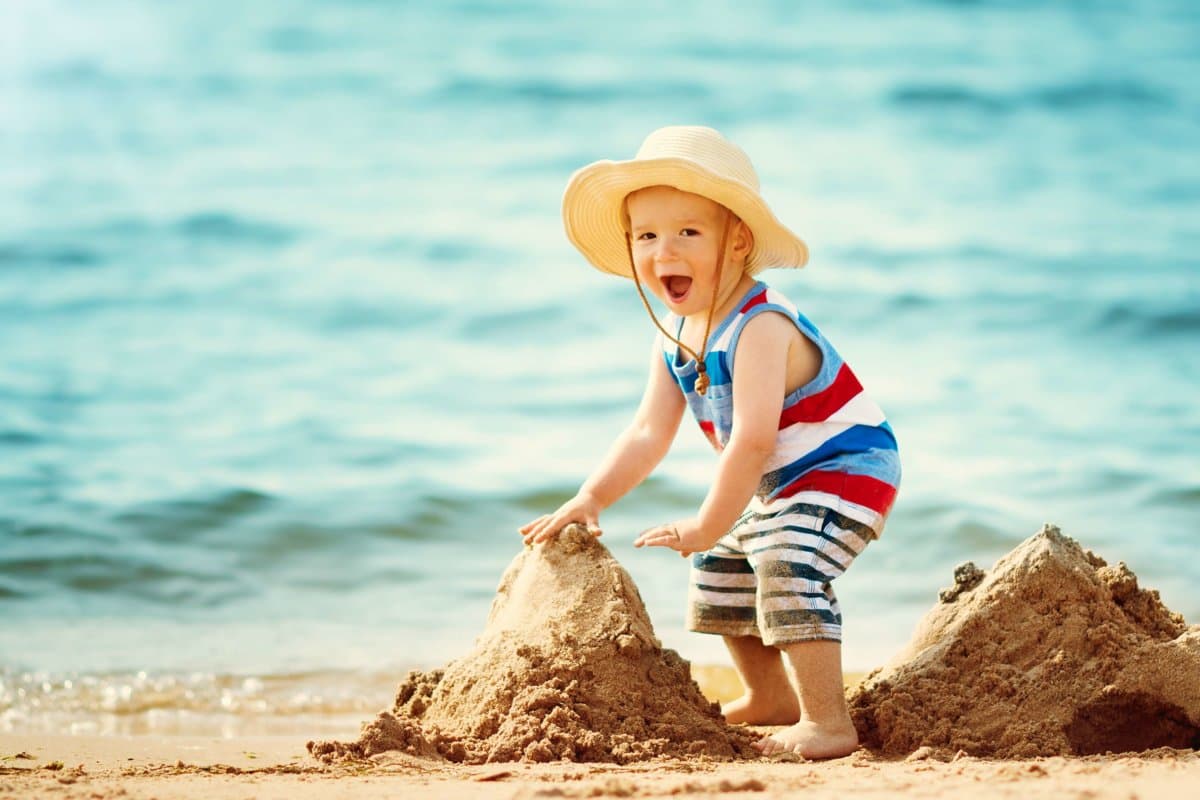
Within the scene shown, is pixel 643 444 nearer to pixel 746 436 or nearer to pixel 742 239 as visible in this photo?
pixel 746 436

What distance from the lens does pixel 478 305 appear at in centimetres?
1017

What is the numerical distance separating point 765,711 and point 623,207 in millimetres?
1321

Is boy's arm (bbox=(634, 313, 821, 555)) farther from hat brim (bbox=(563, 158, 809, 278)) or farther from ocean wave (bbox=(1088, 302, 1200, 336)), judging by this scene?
ocean wave (bbox=(1088, 302, 1200, 336))

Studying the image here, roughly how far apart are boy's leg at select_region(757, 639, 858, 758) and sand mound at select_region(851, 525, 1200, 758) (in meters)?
0.12

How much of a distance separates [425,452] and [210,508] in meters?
1.24

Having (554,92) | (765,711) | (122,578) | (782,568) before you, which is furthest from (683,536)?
(554,92)

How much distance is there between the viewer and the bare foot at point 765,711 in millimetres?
3721

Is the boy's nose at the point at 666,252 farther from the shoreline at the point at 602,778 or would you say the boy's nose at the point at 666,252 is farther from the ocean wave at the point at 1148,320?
the ocean wave at the point at 1148,320

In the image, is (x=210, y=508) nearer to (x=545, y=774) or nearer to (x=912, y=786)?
(x=545, y=774)

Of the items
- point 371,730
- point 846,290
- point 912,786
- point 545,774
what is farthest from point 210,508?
point 846,290

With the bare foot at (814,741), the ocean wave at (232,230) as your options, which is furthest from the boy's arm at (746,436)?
the ocean wave at (232,230)

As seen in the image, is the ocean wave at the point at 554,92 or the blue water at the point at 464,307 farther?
the ocean wave at the point at 554,92

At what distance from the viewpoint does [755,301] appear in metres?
3.47

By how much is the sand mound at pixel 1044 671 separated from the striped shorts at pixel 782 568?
0.28 meters
